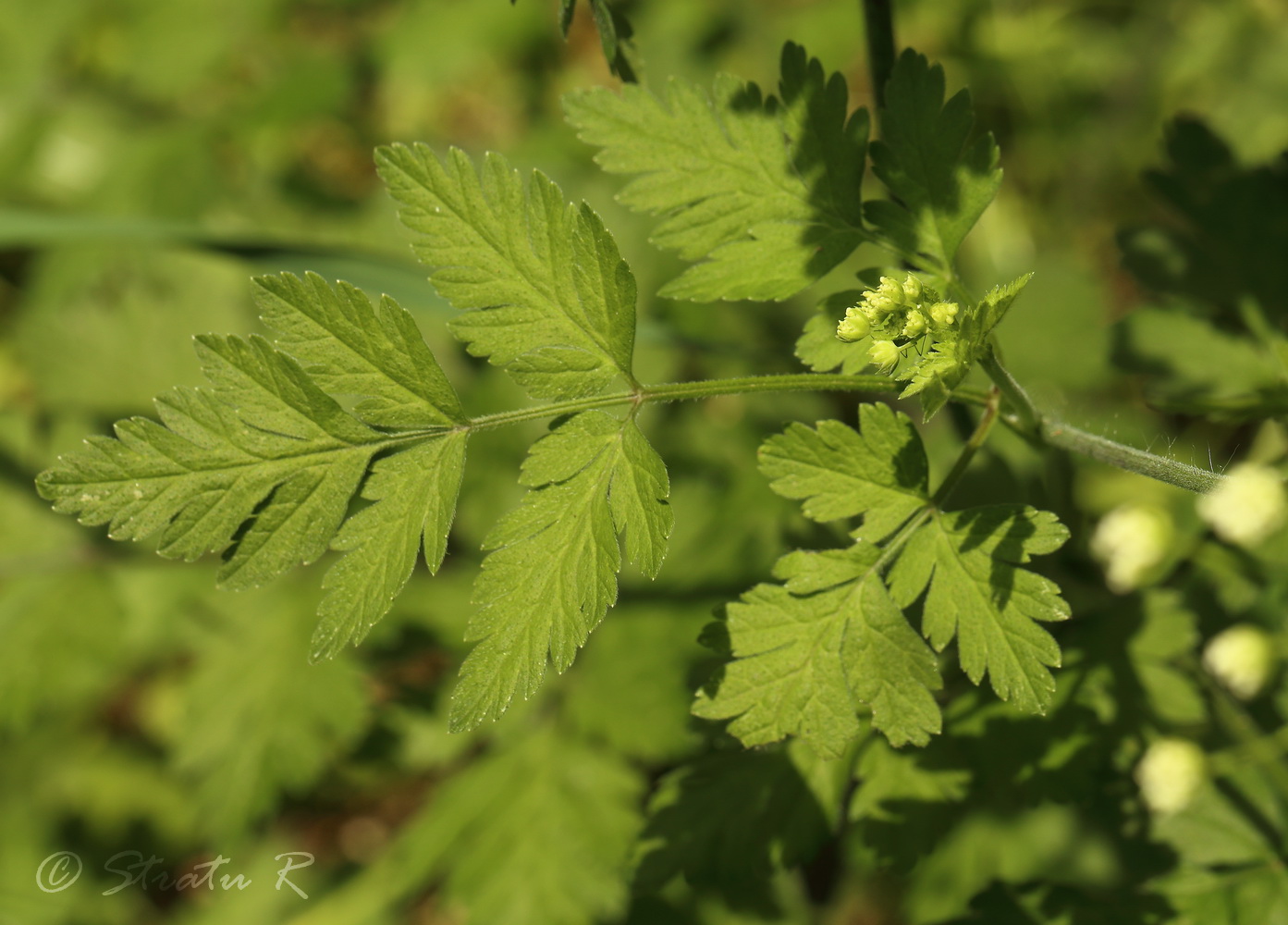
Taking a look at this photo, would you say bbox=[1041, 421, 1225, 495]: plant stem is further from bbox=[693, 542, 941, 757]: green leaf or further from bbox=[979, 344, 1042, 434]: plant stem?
bbox=[693, 542, 941, 757]: green leaf

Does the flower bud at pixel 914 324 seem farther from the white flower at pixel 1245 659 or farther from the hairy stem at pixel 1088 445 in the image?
the white flower at pixel 1245 659

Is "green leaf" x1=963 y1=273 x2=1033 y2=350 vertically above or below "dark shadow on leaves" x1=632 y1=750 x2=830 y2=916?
above

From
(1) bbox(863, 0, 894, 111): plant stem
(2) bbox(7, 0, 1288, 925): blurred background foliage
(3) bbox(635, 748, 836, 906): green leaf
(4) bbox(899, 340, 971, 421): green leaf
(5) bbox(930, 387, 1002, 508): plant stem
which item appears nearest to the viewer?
(4) bbox(899, 340, 971, 421): green leaf

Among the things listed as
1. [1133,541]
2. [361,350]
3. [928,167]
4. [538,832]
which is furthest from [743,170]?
[538,832]

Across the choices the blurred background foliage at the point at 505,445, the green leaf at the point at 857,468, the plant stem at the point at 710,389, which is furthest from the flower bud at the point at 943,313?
the blurred background foliage at the point at 505,445

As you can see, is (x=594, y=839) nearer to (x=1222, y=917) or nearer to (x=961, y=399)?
(x=1222, y=917)

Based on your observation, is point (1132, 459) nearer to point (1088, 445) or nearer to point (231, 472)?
point (1088, 445)

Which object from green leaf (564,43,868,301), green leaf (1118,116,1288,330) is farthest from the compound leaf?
green leaf (1118,116,1288,330)
